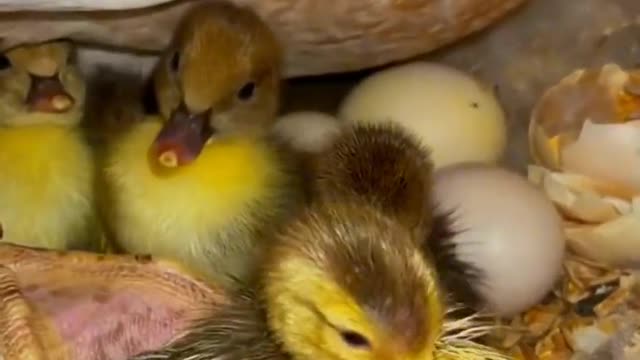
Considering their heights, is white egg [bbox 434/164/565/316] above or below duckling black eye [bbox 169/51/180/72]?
below

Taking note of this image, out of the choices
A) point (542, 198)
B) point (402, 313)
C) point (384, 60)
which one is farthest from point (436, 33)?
point (402, 313)

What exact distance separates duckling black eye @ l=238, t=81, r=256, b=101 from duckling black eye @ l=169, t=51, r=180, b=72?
0.17 ft

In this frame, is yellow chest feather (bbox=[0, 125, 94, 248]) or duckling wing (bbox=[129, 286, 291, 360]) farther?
yellow chest feather (bbox=[0, 125, 94, 248])

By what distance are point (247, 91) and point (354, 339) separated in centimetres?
35

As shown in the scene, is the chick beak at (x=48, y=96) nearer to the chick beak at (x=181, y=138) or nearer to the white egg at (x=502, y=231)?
the chick beak at (x=181, y=138)

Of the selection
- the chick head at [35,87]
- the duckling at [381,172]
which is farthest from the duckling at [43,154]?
the duckling at [381,172]

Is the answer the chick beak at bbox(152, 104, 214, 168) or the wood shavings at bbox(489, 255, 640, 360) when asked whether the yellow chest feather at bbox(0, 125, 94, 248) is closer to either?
the chick beak at bbox(152, 104, 214, 168)

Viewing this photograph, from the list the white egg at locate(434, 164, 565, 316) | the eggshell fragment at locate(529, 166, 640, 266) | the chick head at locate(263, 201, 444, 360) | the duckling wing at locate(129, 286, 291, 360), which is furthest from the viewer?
the eggshell fragment at locate(529, 166, 640, 266)

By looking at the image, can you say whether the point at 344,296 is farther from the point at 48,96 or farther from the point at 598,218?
the point at 598,218

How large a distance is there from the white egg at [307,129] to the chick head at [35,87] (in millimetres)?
179

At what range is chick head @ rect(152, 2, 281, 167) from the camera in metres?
1.35

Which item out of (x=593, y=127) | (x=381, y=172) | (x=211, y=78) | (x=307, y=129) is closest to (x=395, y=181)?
(x=381, y=172)

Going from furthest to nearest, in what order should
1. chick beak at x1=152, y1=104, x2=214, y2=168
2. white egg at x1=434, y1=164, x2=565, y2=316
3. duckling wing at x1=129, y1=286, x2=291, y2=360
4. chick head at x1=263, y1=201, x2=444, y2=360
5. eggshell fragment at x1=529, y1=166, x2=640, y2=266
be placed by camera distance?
eggshell fragment at x1=529, y1=166, x2=640, y2=266 < white egg at x1=434, y1=164, x2=565, y2=316 < chick beak at x1=152, y1=104, x2=214, y2=168 < duckling wing at x1=129, y1=286, x2=291, y2=360 < chick head at x1=263, y1=201, x2=444, y2=360

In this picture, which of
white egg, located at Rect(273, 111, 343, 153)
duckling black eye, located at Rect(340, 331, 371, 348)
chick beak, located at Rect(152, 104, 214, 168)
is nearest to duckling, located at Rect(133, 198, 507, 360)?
duckling black eye, located at Rect(340, 331, 371, 348)
